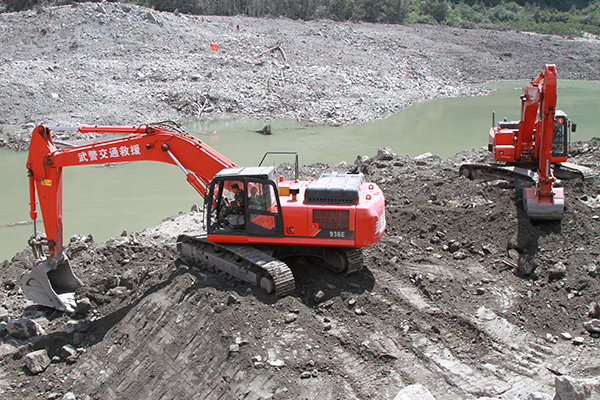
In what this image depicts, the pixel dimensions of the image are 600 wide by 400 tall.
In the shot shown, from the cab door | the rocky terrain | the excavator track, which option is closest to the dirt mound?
the rocky terrain

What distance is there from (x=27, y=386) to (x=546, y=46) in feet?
171

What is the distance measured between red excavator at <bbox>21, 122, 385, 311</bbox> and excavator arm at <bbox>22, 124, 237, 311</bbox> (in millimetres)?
16

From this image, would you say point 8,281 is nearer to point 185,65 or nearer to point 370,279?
point 370,279

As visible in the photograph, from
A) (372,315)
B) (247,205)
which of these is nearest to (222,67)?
(247,205)

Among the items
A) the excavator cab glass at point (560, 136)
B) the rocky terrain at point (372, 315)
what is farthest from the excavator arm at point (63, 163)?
the excavator cab glass at point (560, 136)

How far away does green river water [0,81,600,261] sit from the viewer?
47.8 ft

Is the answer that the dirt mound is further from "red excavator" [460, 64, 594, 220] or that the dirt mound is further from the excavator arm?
"red excavator" [460, 64, 594, 220]

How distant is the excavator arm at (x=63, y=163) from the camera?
8.71 m

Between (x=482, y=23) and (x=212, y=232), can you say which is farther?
(x=482, y=23)

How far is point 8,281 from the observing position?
9.95 meters

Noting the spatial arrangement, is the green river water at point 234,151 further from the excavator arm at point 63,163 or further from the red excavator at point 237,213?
the red excavator at point 237,213

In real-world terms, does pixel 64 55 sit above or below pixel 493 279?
above

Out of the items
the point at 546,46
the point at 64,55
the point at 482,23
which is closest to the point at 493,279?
the point at 64,55

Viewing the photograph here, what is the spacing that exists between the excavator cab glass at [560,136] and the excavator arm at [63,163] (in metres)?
8.82
